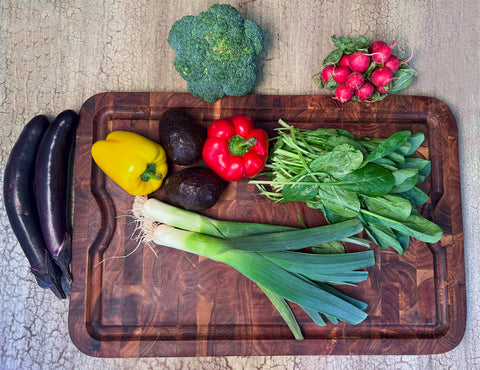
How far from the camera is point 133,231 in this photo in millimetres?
1543

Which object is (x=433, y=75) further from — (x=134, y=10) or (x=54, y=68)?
(x=54, y=68)

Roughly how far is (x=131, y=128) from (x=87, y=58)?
40cm

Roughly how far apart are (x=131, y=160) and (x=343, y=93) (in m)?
0.88

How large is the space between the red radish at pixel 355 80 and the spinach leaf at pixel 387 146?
0.26m

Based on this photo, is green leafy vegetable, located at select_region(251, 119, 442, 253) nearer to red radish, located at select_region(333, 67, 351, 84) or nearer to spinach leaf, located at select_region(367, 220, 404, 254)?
spinach leaf, located at select_region(367, 220, 404, 254)

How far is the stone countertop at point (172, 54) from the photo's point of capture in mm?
1630

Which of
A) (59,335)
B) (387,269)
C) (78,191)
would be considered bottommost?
(59,335)

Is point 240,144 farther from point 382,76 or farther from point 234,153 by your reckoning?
point 382,76

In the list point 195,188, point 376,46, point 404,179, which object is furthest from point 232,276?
point 376,46

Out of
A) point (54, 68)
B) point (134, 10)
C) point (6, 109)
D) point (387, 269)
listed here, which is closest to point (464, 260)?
point (387, 269)

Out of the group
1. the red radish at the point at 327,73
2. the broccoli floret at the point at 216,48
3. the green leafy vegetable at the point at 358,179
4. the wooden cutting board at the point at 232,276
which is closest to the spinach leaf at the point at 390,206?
the green leafy vegetable at the point at 358,179

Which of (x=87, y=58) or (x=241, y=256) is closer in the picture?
(x=241, y=256)

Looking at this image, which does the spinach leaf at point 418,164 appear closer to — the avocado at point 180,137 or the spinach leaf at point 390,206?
the spinach leaf at point 390,206

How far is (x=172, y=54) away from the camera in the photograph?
1.64 meters
